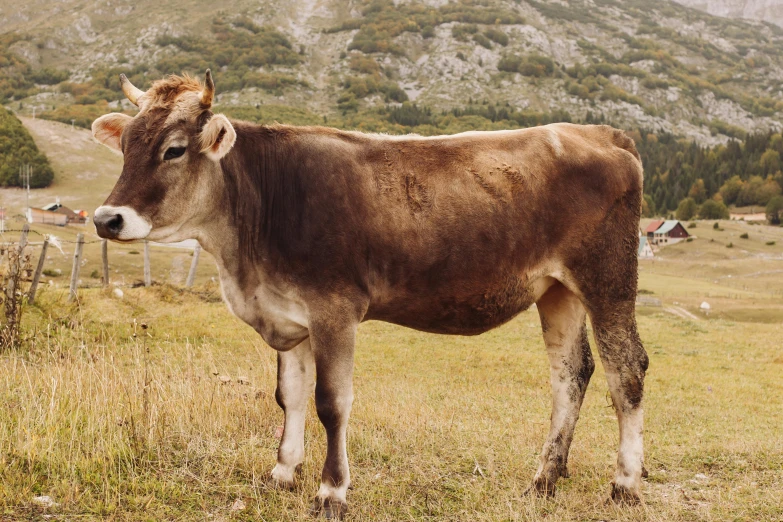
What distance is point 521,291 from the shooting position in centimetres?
619

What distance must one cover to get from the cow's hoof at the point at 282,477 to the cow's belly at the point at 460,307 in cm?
169

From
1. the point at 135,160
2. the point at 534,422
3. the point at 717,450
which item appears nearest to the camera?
the point at 135,160

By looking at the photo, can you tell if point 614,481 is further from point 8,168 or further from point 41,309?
point 8,168

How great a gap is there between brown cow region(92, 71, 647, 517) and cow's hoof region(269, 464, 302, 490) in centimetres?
1

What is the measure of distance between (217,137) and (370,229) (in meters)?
1.46

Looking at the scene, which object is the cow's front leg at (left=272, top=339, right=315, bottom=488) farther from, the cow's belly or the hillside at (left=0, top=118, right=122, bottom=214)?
the hillside at (left=0, top=118, right=122, bottom=214)

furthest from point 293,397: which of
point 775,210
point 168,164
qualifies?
point 775,210

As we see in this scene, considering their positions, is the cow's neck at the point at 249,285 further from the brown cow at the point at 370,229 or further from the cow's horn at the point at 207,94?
the cow's horn at the point at 207,94

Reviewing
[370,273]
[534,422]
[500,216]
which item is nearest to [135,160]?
[370,273]

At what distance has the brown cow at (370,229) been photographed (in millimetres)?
5414

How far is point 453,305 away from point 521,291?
0.71 m

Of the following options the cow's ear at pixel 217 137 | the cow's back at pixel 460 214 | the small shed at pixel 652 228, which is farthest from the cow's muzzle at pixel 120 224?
the small shed at pixel 652 228

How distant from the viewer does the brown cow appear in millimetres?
5414

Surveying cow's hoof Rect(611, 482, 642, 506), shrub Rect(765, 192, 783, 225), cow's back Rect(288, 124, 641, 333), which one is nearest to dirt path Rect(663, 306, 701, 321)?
cow's hoof Rect(611, 482, 642, 506)
